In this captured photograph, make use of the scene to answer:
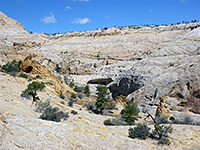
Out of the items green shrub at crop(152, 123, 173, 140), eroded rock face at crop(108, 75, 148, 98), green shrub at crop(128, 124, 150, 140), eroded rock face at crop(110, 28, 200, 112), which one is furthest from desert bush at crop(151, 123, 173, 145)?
eroded rock face at crop(108, 75, 148, 98)

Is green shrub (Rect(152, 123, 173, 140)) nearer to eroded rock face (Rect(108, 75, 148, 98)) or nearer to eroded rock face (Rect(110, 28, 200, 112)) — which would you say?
eroded rock face (Rect(110, 28, 200, 112))

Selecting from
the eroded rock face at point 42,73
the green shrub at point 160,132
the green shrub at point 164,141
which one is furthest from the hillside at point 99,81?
the green shrub at point 160,132

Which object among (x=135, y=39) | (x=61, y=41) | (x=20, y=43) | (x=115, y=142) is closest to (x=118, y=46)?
(x=135, y=39)

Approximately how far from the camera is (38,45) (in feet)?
206

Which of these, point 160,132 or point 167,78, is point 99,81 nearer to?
point 167,78

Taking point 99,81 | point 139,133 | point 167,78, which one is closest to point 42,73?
point 167,78

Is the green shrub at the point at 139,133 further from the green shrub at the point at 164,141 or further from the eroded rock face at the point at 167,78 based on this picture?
the eroded rock face at the point at 167,78

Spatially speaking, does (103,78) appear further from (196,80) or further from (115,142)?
(115,142)

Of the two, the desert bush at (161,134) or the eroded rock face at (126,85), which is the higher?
the eroded rock face at (126,85)

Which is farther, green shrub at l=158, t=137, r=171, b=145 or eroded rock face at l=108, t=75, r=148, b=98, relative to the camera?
eroded rock face at l=108, t=75, r=148, b=98

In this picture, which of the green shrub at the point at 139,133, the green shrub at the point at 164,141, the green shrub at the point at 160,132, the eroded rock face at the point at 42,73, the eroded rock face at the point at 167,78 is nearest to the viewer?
the green shrub at the point at 164,141

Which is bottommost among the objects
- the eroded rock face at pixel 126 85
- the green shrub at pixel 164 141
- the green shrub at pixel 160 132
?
the green shrub at pixel 164 141

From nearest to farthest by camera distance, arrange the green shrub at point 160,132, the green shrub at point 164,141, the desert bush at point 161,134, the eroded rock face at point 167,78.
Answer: the green shrub at point 164,141, the desert bush at point 161,134, the green shrub at point 160,132, the eroded rock face at point 167,78

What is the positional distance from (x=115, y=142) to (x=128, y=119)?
999cm
